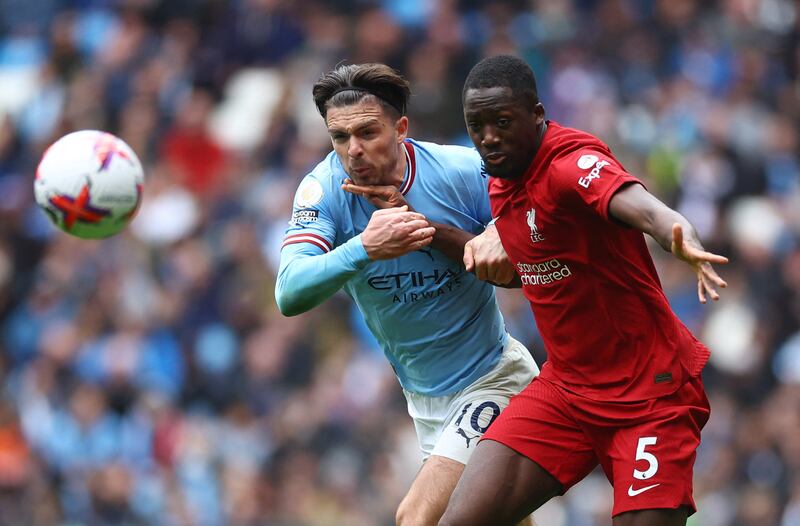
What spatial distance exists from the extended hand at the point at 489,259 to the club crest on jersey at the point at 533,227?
10.7 inches

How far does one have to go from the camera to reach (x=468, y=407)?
6637 millimetres

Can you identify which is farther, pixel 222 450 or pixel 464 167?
pixel 222 450

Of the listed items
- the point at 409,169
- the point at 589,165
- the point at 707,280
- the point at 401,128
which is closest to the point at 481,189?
the point at 409,169

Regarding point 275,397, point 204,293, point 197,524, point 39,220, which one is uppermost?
point 39,220

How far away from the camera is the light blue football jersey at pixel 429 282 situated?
6.61 meters

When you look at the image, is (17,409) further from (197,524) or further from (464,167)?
(464,167)

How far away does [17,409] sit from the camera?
1270 centimetres

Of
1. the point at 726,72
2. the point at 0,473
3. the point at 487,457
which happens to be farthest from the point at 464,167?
the point at 726,72

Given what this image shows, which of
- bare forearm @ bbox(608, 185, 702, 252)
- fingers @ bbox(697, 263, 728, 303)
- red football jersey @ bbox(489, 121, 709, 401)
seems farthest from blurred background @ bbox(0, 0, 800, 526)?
fingers @ bbox(697, 263, 728, 303)

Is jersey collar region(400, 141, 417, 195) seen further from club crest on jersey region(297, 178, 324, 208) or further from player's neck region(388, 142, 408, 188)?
club crest on jersey region(297, 178, 324, 208)

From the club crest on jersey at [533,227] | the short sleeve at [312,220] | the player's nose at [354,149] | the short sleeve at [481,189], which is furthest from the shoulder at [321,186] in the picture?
the club crest on jersey at [533,227]

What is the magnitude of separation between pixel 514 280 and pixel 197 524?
21.7 feet

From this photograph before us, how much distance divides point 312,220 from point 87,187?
1.56 meters

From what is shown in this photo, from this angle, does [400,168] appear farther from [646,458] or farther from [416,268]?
[646,458]
